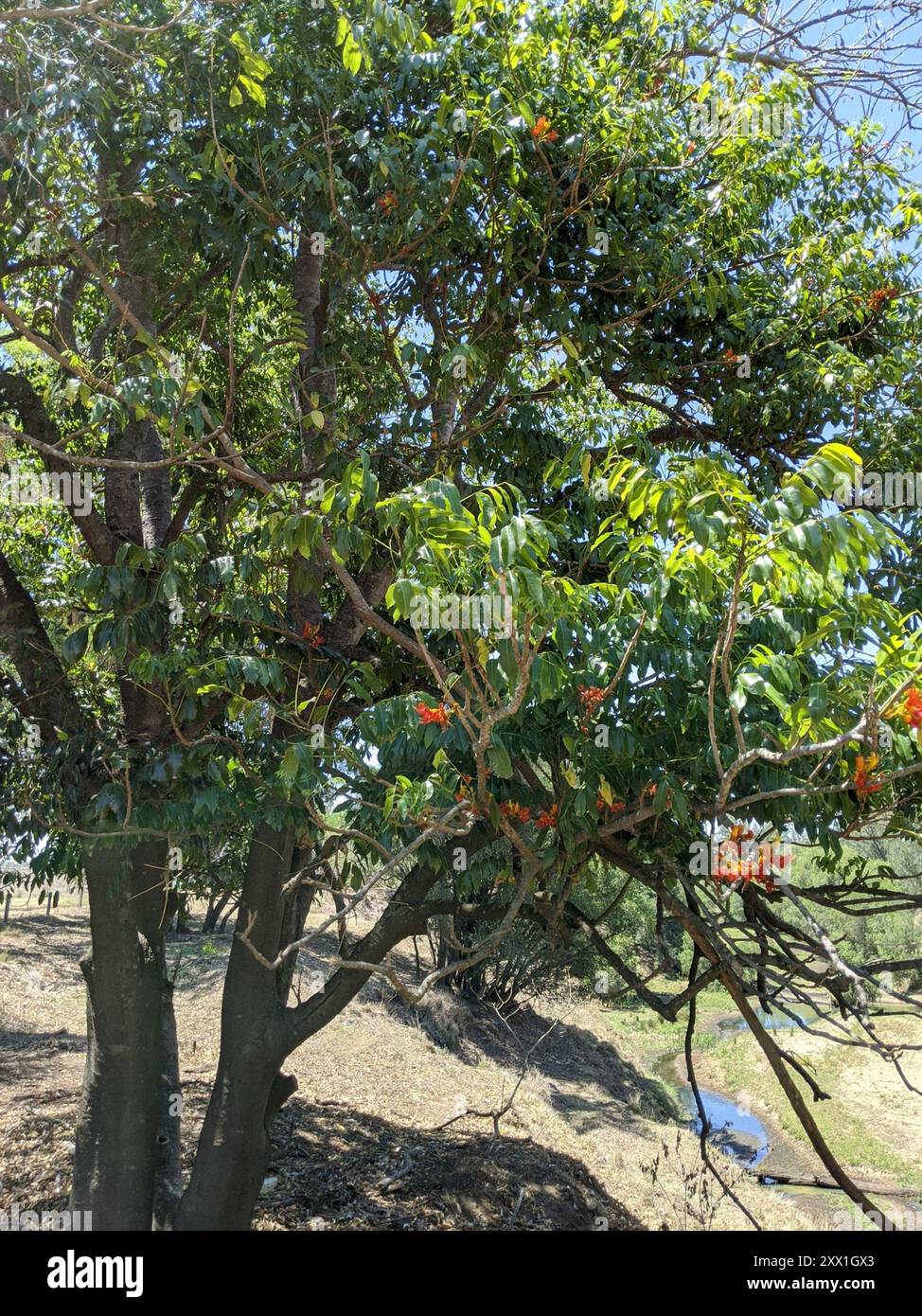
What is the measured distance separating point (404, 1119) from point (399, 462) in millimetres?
7861

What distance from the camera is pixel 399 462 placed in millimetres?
4812

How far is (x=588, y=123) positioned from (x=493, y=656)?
137 inches

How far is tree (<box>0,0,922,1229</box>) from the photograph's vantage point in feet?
11.7

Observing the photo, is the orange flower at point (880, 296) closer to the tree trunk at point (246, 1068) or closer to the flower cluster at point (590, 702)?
the flower cluster at point (590, 702)

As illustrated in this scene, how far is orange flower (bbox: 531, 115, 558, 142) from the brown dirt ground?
4.87 meters

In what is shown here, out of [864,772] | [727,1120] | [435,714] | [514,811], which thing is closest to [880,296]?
[864,772]

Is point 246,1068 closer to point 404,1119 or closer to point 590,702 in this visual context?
point 590,702

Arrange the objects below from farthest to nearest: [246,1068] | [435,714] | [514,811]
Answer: [246,1068] → [514,811] → [435,714]

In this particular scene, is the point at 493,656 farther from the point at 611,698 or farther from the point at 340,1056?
the point at 340,1056

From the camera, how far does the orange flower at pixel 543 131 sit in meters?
4.57

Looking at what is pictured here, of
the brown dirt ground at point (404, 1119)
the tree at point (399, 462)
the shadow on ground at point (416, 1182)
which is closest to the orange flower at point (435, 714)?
the tree at point (399, 462)

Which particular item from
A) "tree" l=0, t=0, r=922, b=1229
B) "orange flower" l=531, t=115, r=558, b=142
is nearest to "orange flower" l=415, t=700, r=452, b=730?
"tree" l=0, t=0, r=922, b=1229

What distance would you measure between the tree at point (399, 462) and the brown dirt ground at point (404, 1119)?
6.58ft
